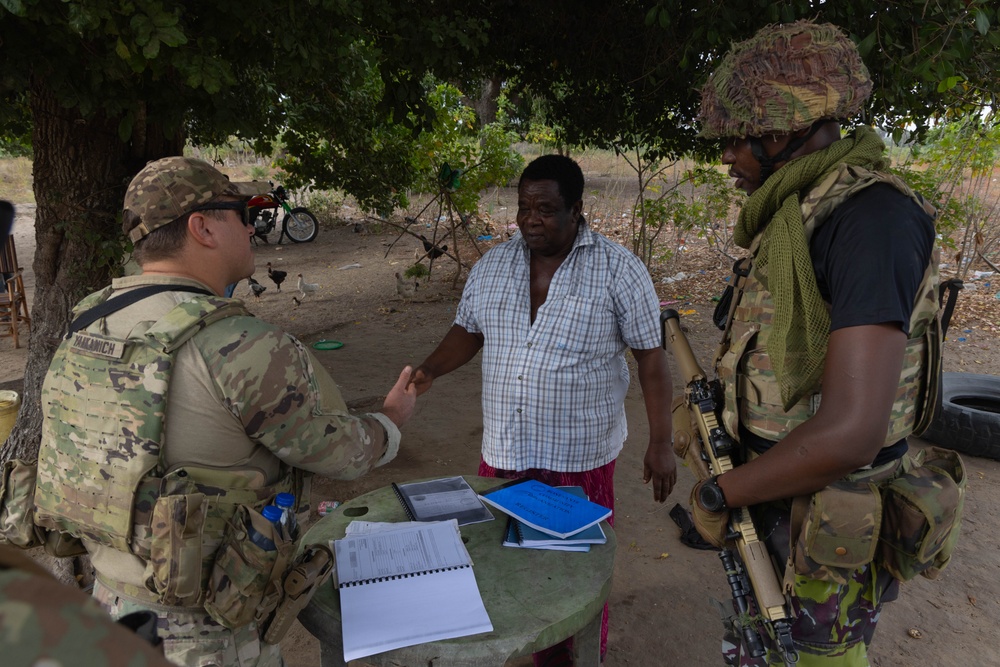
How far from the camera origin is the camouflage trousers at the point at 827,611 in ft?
5.06

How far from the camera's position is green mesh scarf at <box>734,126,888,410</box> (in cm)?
139

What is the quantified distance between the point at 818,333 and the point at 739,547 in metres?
0.59

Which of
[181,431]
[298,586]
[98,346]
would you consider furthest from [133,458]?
[298,586]

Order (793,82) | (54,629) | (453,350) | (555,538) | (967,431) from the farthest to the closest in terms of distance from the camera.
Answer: (967,431) < (453,350) < (555,538) < (793,82) < (54,629)

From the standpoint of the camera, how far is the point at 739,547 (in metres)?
1.62

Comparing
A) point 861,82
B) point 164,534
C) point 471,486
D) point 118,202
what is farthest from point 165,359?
point 118,202

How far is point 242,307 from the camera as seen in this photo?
1.54m

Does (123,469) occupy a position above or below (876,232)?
below

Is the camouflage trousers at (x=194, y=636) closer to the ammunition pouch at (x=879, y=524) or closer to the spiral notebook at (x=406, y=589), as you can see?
the spiral notebook at (x=406, y=589)

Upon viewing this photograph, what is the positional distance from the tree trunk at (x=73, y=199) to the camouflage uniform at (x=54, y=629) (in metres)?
3.49

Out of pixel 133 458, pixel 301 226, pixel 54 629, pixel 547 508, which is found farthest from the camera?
pixel 301 226

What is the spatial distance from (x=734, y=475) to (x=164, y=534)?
126 centimetres

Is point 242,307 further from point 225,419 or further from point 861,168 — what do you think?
point 861,168

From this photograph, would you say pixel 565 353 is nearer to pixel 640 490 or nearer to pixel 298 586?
A: pixel 298 586
